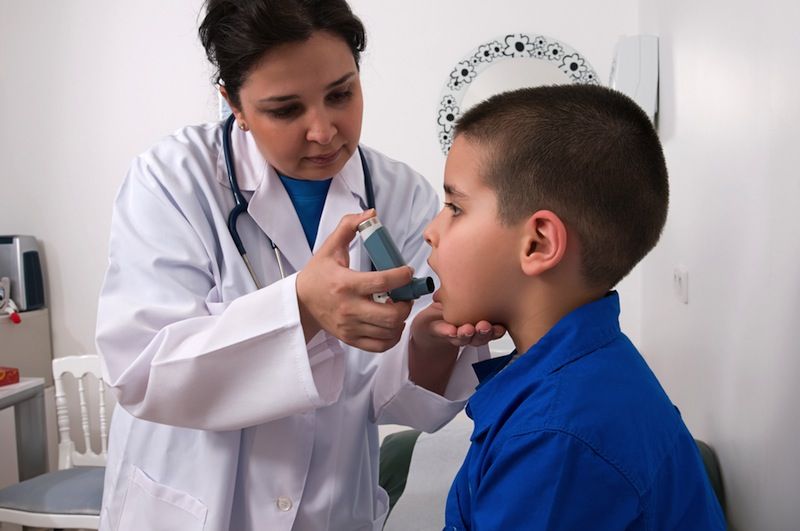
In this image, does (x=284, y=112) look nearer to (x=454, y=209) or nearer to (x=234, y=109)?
(x=234, y=109)

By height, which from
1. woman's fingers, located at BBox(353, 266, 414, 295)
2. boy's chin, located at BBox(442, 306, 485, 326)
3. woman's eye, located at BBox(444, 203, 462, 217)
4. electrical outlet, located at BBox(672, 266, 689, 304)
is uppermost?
woman's eye, located at BBox(444, 203, 462, 217)

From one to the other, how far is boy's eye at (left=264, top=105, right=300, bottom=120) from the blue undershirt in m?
0.15

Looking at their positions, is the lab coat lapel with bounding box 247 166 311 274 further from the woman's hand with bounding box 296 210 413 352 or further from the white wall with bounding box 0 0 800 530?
the white wall with bounding box 0 0 800 530

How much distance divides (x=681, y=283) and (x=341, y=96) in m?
1.09

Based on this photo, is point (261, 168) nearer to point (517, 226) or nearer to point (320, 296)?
point (320, 296)

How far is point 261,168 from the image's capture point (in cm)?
124

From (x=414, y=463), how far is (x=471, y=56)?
4.91 feet

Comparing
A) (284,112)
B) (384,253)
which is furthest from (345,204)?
(384,253)

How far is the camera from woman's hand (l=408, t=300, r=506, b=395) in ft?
3.32

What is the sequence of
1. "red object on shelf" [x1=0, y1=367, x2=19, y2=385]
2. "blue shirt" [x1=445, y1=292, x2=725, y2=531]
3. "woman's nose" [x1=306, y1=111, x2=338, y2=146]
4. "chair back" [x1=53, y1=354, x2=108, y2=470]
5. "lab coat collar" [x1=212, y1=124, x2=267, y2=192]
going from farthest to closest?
"chair back" [x1=53, y1=354, x2=108, y2=470], "red object on shelf" [x1=0, y1=367, x2=19, y2=385], "lab coat collar" [x1=212, y1=124, x2=267, y2=192], "woman's nose" [x1=306, y1=111, x2=338, y2=146], "blue shirt" [x1=445, y1=292, x2=725, y2=531]

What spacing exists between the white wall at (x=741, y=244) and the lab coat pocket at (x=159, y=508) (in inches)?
30.9

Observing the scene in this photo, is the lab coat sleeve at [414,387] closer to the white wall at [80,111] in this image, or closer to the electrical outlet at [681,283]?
the electrical outlet at [681,283]

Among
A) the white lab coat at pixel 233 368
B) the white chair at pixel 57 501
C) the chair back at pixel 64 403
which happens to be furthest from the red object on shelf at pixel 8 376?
the white lab coat at pixel 233 368

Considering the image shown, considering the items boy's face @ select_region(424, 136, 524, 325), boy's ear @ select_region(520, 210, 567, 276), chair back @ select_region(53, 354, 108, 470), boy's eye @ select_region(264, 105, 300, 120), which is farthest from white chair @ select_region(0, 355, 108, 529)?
boy's ear @ select_region(520, 210, 567, 276)
